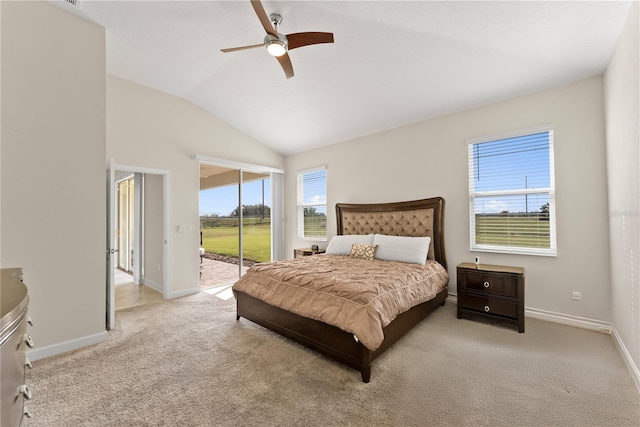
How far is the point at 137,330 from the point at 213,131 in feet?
11.7

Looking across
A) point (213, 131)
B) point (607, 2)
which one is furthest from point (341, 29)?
point (213, 131)

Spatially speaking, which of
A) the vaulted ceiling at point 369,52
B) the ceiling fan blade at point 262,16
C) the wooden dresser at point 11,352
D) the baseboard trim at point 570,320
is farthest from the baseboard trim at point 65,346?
the baseboard trim at point 570,320

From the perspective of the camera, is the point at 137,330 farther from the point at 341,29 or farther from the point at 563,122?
the point at 563,122

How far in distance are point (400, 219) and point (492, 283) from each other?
66.2 inches

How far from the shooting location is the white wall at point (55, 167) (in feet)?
8.38

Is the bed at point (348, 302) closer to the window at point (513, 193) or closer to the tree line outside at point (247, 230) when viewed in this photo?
the window at point (513, 193)

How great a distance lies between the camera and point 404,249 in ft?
13.2

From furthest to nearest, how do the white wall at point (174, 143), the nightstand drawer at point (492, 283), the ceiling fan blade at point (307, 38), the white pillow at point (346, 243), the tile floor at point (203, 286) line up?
the white pillow at point (346, 243)
the tile floor at point (203, 286)
the white wall at point (174, 143)
the nightstand drawer at point (492, 283)
the ceiling fan blade at point (307, 38)

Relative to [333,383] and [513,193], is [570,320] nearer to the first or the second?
[513,193]

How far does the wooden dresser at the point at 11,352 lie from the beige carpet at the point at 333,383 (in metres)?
1.08

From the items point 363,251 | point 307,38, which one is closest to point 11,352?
point 307,38

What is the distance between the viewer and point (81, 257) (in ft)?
9.53

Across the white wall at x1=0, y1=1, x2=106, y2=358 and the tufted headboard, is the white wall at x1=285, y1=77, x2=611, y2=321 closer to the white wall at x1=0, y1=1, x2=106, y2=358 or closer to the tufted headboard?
the tufted headboard

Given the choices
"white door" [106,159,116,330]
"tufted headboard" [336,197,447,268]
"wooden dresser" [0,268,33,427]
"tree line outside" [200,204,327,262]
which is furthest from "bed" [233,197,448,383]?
"wooden dresser" [0,268,33,427]
